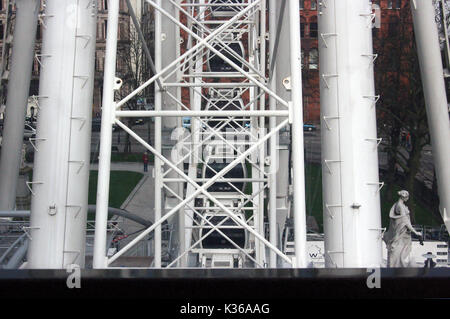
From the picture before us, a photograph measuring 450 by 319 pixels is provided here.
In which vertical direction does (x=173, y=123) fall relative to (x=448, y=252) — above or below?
above

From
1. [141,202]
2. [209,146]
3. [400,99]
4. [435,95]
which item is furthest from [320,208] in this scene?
[435,95]

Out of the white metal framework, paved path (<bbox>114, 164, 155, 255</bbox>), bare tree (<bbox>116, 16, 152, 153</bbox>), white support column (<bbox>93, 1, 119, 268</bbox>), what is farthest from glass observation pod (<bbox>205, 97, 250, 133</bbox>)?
bare tree (<bbox>116, 16, 152, 153</bbox>)

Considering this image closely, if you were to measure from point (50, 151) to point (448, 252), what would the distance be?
1288cm

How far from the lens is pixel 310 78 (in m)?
32.8

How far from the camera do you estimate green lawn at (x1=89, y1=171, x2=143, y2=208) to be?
31.0 m

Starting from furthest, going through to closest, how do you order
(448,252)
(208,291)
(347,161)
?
(448,252) → (347,161) → (208,291)

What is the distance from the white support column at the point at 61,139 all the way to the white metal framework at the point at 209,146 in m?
0.64

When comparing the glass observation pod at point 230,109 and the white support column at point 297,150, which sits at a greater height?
the glass observation pod at point 230,109

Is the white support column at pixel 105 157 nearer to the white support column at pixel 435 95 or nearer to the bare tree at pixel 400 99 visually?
the white support column at pixel 435 95

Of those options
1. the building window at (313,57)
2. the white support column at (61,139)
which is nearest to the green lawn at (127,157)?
the building window at (313,57)

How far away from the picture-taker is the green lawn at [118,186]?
31.0 meters

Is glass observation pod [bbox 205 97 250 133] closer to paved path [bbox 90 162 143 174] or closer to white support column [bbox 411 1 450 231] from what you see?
white support column [bbox 411 1 450 231]

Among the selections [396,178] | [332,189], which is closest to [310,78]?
[396,178]
